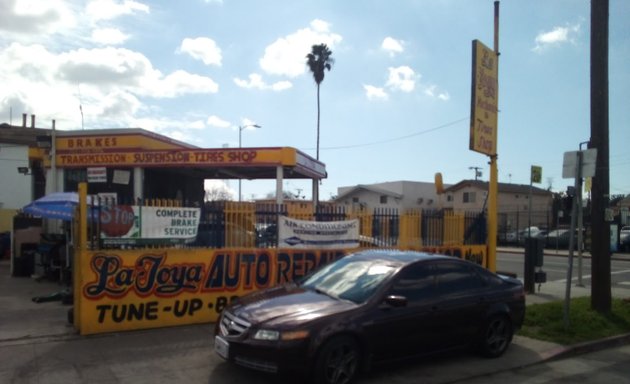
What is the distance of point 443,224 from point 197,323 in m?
6.37

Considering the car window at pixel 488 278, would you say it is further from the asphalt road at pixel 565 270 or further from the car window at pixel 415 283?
the asphalt road at pixel 565 270

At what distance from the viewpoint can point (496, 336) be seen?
Answer: 291 inches

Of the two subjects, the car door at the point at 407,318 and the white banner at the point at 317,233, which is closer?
the car door at the point at 407,318

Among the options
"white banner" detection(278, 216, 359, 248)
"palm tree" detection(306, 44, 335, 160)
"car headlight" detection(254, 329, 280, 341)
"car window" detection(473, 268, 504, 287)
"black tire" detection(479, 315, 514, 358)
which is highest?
"palm tree" detection(306, 44, 335, 160)

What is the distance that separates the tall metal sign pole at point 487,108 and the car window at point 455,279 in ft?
17.4

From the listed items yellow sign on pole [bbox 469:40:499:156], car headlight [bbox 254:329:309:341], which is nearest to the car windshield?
car headlight [bbox 254:329:309:341]

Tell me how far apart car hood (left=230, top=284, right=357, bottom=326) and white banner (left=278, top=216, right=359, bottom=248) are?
11.2 feet

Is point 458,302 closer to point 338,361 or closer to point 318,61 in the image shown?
point 338,361

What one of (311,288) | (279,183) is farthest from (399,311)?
(279,183)

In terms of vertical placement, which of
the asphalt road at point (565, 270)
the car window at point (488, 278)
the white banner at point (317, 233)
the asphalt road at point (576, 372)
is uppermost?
the white banner at point (317, 233)

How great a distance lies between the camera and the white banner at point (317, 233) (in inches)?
397

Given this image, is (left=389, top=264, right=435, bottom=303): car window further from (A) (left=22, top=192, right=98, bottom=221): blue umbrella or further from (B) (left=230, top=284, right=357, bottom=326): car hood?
(A) (left=22, top=192, right=98, bottom=221): blue umbrella

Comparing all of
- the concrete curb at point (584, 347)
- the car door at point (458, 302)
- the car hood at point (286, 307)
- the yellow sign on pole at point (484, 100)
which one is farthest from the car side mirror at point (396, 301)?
the yellow sign on pole at point (484, 100)

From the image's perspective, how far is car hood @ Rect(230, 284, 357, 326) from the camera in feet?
18.6
